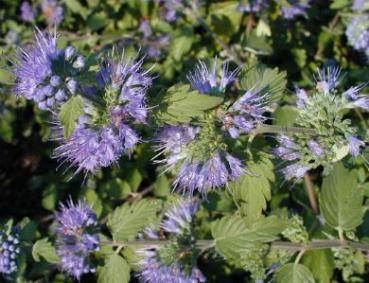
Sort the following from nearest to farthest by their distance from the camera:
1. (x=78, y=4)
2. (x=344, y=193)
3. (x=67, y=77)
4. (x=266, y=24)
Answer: (x=67, y=77), (x=344, y=193), (x=266, y=24), (x=78, y=4)

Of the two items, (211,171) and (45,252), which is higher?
(211,171)

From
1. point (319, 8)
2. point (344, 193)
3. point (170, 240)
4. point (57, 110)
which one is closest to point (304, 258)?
point (344, 193)

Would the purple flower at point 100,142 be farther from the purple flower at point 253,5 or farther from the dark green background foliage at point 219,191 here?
the purple flower at point 253,5

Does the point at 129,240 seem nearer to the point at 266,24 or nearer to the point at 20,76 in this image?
the point at 20,76

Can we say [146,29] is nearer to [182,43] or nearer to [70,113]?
[182,43]

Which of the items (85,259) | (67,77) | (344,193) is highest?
(67,77)

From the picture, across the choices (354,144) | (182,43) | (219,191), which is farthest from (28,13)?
(354,144)
